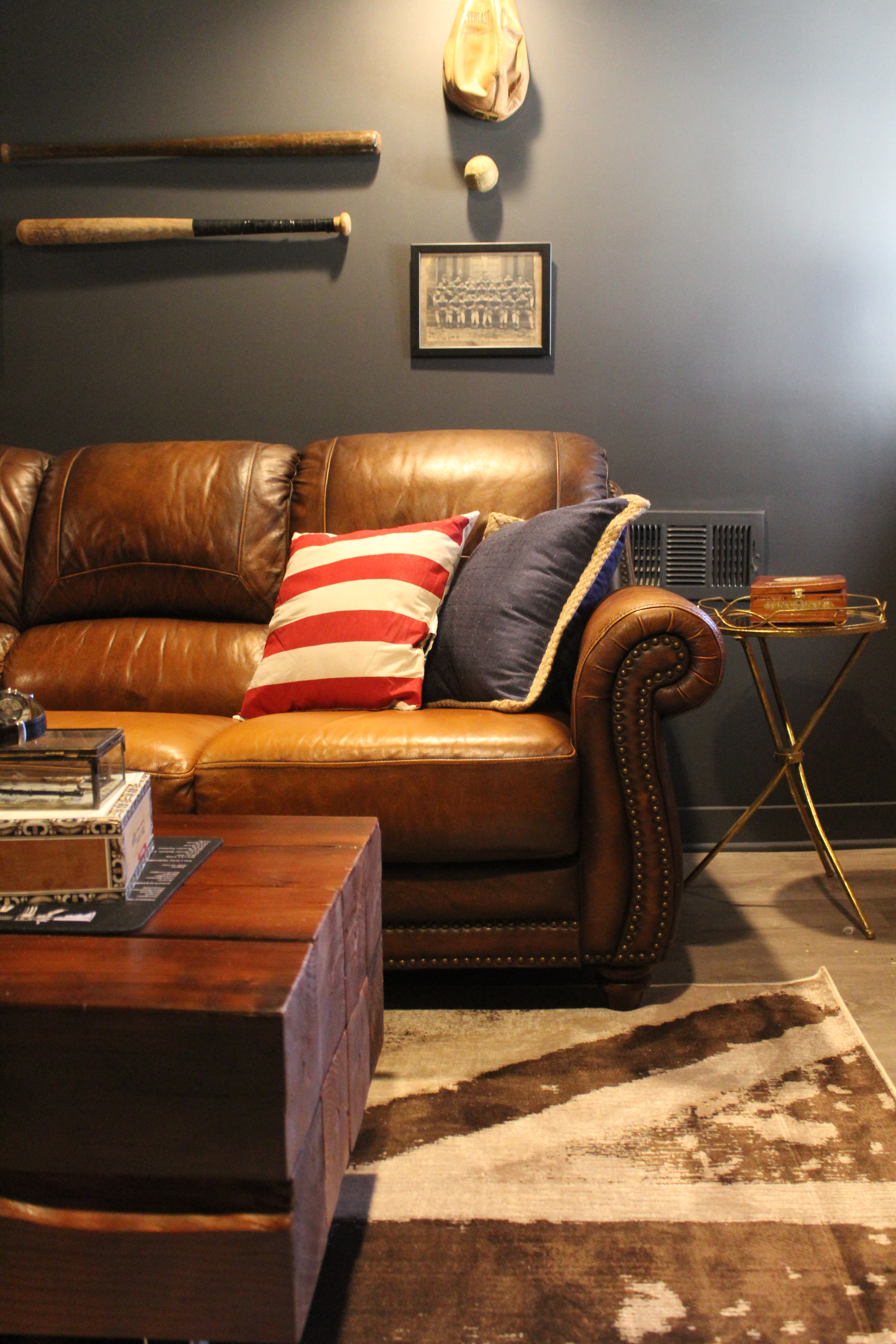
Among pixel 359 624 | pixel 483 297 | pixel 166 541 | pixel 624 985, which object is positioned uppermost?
pixel 483 297

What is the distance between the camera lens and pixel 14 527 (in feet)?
7.64

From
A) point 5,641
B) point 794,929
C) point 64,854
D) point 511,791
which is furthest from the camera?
point 5,641

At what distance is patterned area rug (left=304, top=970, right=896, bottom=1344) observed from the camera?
1019 mm

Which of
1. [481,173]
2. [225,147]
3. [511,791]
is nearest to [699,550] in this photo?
[481,173]

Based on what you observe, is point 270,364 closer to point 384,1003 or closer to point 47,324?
point 47,324

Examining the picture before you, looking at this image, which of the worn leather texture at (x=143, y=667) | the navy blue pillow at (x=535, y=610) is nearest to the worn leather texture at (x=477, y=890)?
the navy blue pillow at (x=535, y=610)

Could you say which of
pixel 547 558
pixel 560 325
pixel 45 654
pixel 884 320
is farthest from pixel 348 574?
pixel 884 320

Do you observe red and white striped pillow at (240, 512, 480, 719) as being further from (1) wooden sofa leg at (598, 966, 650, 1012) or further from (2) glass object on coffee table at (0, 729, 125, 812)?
(2) glass object on coffee table at (0, 729, 125, 812)

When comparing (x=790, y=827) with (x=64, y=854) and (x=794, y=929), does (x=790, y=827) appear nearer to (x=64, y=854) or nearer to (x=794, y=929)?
(x=794, y=929)

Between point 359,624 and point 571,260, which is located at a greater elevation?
point 571,260

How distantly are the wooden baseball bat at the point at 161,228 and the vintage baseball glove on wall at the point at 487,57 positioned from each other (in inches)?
16.9

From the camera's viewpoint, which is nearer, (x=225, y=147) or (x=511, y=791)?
(x=511, y=791)

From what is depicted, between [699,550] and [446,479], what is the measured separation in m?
0.78

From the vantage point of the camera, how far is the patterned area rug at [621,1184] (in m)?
1.02
